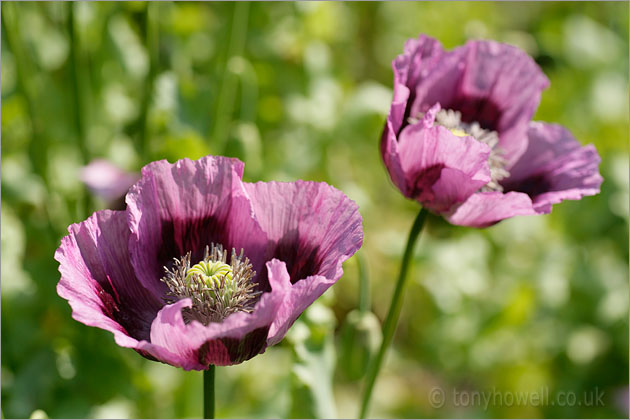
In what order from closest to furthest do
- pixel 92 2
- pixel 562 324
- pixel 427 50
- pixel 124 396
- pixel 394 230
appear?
pixel 427 50 → pixel 124 396 → pixel 92 2 → pixel 562 324 → pixel 394 230

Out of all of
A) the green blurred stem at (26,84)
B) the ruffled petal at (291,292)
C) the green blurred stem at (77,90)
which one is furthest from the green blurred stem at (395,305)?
the green blurred stem at (26,84)

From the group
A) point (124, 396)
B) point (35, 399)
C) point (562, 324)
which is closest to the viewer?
point (35, 399)

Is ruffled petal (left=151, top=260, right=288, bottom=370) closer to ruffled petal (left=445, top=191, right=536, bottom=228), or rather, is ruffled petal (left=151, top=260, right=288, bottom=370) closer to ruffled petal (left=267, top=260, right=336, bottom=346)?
ruffled petal (left=267, top=260, right=336, bottom=346)

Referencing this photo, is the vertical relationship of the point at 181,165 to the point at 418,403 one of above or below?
above

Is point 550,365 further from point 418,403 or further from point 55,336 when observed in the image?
point 55,336

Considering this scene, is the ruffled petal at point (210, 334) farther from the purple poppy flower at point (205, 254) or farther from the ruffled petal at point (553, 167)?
the ruffled petal at point (553, 167)

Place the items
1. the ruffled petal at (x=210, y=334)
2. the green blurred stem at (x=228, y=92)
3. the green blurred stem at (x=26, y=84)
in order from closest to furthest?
the ruffled petal at (x=210, y=334) < the green blurred stem at (x=26, y=84) < the green blurred stem at (x=228, y=92)

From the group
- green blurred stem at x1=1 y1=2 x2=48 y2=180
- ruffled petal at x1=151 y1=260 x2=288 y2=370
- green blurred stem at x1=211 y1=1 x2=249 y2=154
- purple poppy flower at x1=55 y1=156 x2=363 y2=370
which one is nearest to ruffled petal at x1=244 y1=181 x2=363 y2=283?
purple poppy flower at x1=55 y1=156 x2=363 y2=370

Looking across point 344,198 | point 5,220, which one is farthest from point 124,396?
point 344,198
